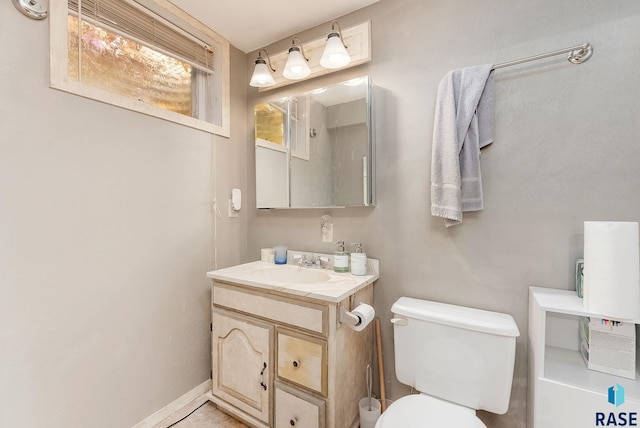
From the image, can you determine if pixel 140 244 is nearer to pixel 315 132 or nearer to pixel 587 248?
pixel 315 132

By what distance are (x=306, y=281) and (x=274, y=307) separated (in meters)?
0.35

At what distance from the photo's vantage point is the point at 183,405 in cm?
162

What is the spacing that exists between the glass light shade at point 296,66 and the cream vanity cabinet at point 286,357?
50.1 inches

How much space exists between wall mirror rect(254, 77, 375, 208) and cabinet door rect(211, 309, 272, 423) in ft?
2.49

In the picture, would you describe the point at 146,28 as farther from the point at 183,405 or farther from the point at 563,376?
the point at 563,376

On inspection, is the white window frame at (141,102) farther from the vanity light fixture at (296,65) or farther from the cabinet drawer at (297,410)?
the cabinet drawer at (297,410)

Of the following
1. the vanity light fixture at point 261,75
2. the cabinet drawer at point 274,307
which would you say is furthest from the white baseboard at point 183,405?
the vanity light fixture at point 261,75

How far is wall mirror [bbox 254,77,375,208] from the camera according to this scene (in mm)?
1526

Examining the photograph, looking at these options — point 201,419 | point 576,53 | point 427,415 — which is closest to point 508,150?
point 576,53

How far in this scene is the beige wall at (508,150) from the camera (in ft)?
3.52

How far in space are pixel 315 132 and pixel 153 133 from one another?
90cm

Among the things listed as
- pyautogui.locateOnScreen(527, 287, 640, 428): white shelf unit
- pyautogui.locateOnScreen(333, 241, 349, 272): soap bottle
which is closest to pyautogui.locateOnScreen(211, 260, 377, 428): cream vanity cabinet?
pyautogui.locateOnScreen(333, 241, 349, 272): soap bottle
